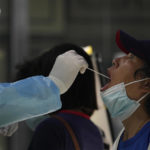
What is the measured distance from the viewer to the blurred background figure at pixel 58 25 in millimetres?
5867

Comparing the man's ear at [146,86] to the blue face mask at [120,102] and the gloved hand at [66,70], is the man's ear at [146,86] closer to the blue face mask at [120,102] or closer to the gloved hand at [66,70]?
the blue face mask at [120,102]

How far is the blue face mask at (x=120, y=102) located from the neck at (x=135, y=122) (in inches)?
1.2

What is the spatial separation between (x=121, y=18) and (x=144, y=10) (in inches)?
15.2

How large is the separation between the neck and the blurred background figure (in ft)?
11.3

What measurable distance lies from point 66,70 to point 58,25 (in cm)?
410

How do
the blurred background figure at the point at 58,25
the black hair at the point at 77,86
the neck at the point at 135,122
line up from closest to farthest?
the neck at the point at 135,122 < the black hair at the point at 77,86 < the blurred background figure at the point at 58,25

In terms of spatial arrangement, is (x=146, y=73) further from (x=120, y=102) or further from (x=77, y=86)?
(x=77, y=86)

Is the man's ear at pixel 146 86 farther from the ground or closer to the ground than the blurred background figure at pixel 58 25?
farther from the ground

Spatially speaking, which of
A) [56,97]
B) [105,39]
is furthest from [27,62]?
[105,39]

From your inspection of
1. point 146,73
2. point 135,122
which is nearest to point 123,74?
point 146,73

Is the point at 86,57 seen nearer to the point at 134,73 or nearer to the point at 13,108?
the point at 134,73

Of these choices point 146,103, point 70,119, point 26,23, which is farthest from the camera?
point 26,23

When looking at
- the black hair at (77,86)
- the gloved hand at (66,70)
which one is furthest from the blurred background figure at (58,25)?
the gloved hand at (66,70)

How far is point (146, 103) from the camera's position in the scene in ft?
7.30
